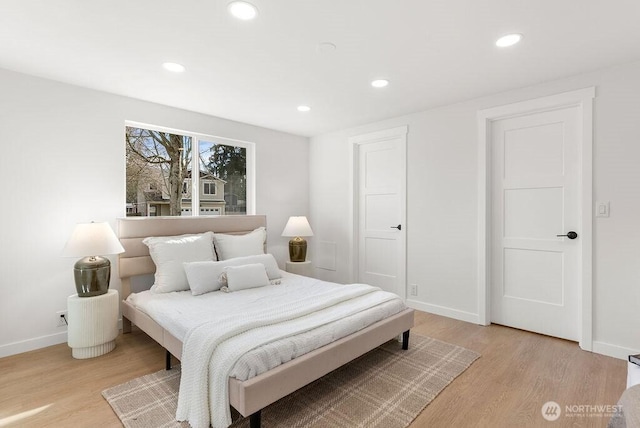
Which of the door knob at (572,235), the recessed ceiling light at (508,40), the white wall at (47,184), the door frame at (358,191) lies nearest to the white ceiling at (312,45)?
the recessed ceiling light at (508,40)

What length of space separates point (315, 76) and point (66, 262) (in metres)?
Result: 2.90

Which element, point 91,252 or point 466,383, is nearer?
point 466,383

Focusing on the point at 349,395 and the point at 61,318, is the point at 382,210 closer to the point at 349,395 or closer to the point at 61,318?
the point at 349,395

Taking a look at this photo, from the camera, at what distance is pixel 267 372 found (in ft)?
5.72

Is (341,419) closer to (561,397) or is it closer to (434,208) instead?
(561,397)

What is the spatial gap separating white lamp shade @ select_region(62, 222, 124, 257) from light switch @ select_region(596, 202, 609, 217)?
4178 mm

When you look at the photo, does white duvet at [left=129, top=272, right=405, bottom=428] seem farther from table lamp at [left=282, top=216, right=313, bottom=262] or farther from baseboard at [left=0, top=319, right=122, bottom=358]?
table lamp at [left=282, top=216, right=313, bottom=262]

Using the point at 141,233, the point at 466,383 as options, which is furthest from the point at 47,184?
the point at 466,383

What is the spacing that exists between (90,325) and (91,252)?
61 cm

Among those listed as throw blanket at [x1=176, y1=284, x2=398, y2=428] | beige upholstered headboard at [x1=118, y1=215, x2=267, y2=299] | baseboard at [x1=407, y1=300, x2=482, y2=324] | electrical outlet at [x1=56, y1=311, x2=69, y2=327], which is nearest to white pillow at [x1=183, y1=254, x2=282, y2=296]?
beige upholstered headboard at [x1=118, y1=215, x2=267, y2=299]

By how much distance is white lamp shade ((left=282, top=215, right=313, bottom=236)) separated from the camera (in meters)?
4.41

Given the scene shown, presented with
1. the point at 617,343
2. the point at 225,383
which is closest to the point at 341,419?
the point at 225,383

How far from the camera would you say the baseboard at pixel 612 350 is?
8.52ft

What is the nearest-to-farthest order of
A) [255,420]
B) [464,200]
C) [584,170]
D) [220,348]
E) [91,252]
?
[255,420] → [220,348] → [91,252] → [584,170] → [464,200]
